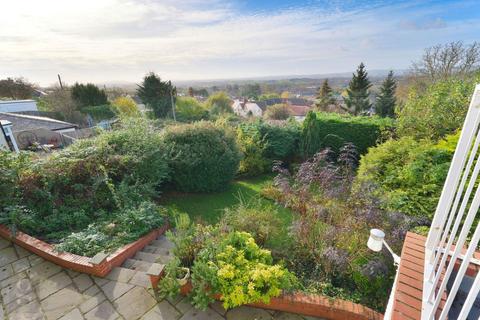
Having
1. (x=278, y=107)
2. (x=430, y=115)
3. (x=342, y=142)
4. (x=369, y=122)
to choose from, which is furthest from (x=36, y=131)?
(x=278, y=107)

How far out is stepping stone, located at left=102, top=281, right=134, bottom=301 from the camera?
3.02 m

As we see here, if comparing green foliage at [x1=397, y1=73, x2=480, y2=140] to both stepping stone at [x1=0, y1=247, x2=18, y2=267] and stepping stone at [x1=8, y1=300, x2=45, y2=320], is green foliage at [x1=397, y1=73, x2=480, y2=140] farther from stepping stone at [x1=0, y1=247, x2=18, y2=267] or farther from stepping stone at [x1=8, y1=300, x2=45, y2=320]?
stepping stone at [x1=0, y1=247, x2=18, y2=267]

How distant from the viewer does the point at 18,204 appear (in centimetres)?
439

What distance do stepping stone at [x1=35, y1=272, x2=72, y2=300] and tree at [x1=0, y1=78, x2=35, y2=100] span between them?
116ft

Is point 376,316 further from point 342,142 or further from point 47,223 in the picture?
point 342,142

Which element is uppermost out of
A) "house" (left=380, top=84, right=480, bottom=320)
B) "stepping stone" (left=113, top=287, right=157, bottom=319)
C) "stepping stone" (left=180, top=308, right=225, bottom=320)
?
"house" (left=380, top=84, right=480, bottom=320)

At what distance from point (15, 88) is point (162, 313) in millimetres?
37098

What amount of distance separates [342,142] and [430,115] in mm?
3382

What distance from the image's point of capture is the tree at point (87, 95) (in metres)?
25.9

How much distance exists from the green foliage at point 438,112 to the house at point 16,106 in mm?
29298

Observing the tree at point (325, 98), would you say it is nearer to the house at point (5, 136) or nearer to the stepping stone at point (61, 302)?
the house at point (5, 136)

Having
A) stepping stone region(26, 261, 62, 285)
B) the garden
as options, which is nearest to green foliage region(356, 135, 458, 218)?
the garden

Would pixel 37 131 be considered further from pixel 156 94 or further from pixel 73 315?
pixel 73 315

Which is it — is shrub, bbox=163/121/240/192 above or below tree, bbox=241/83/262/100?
above
